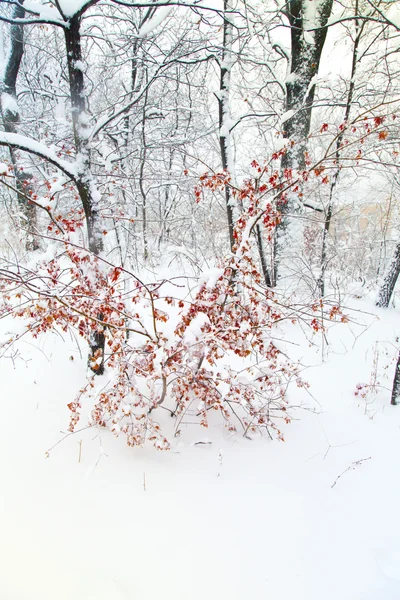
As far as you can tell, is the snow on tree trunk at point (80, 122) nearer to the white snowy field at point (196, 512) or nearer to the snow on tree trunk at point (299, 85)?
the white snowy field at point (196, 512)

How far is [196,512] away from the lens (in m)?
2.17

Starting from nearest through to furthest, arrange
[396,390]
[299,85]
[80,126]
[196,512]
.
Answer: [196,512] → [80,126] → [396,390] → [299,85]

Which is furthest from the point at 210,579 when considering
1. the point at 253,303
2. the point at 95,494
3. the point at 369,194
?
the point at 369,194

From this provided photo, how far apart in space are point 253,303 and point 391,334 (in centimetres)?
456

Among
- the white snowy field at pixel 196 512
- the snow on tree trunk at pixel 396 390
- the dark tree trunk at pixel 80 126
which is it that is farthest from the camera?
the snow on tree trunk at pixel 396 390

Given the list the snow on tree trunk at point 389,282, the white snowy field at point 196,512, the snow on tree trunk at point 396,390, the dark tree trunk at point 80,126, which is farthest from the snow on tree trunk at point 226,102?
the snow on tree trunk at point 389,282

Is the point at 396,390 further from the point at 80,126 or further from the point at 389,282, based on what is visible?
the point at 80,126

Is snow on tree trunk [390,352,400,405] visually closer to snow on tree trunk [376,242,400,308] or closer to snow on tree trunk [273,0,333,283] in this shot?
snow on tree trunk [273,0,333,283]

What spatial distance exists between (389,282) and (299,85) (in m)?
4.85

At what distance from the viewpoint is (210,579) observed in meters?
1.79

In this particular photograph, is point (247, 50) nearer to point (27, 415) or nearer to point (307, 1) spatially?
point (307, 1)

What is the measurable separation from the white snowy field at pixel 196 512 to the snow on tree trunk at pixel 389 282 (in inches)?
196

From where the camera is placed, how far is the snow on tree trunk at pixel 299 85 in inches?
214

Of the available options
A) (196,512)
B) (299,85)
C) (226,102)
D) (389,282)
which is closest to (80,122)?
(226,102)
